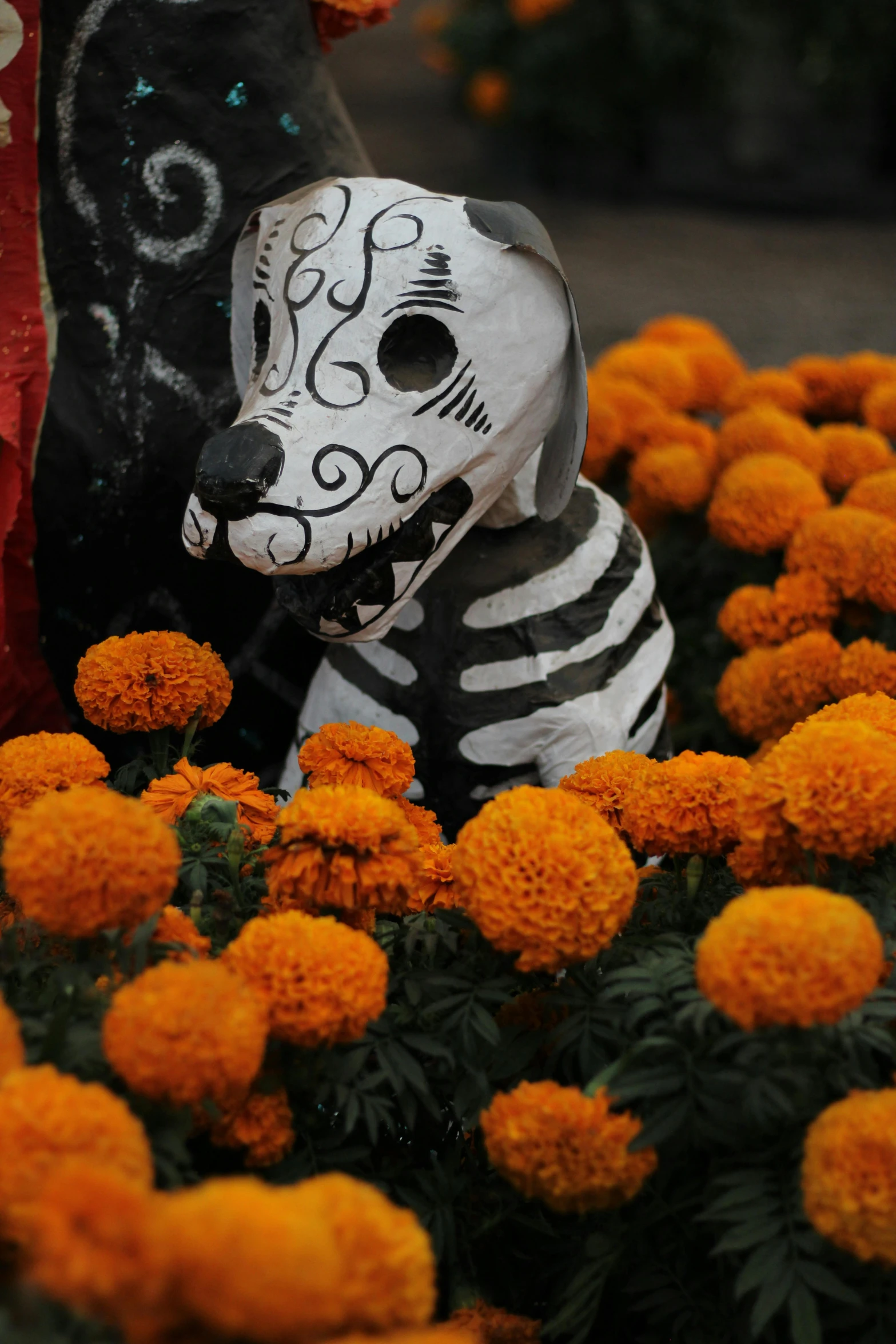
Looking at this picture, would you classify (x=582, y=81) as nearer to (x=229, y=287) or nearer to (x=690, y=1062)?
(x=229, y=287)

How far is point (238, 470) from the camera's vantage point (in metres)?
1.44

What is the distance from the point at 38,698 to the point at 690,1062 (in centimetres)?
118

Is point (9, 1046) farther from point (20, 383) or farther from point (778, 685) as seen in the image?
point (778, 685)

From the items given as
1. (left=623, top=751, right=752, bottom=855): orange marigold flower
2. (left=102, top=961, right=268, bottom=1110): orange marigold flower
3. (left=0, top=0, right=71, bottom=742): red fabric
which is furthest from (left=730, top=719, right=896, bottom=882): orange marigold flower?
(left=0, top=0, right=71, bottom=742): red fabric

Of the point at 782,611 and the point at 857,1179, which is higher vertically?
the point at 857,1179

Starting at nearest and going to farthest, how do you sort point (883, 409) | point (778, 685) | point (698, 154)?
1. point (778, 685)
2. point (883, 409)
3. point (698, 154)

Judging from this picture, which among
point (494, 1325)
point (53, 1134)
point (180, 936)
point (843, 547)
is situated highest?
point (53, 1134)

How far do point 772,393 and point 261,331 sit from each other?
133cm

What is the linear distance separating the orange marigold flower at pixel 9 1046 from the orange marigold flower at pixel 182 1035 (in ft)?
0.20

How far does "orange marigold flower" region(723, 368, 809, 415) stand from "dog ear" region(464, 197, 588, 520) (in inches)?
42.1

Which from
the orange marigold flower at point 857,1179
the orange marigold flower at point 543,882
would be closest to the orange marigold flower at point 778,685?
the orange marigold flower at point 543,882

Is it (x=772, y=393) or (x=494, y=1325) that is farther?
(x=772, y=393)

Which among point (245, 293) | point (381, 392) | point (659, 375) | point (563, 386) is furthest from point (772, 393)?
point (381, 392)

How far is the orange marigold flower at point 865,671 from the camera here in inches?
74.7
